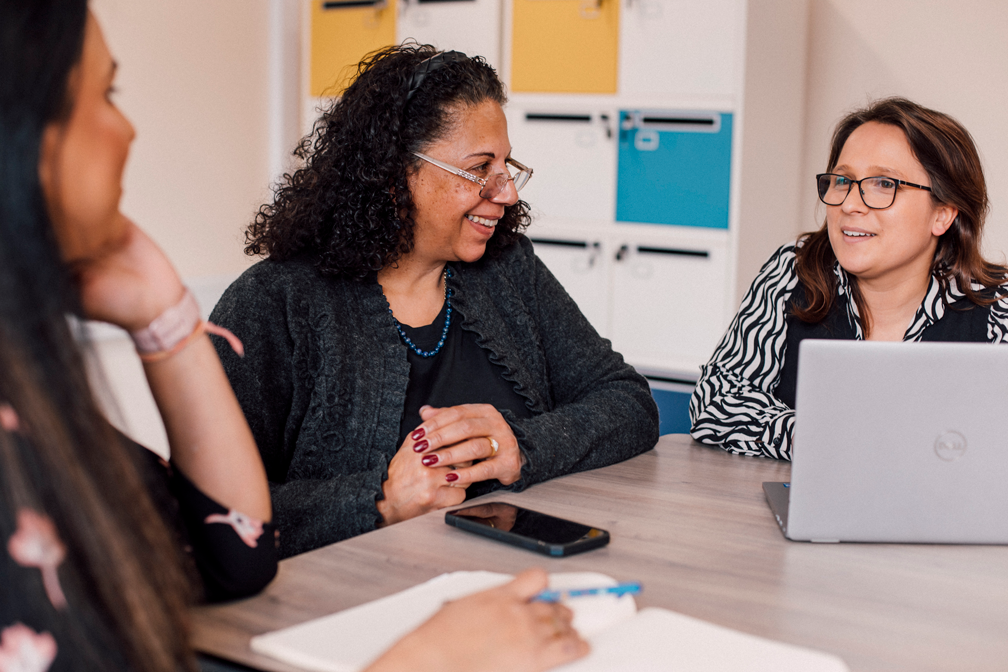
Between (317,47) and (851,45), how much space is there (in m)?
1.80

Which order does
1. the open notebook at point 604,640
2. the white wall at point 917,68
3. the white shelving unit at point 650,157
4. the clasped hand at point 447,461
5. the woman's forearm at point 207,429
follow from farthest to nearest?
the white wall at point 917,68
the white shelving unit at point 650,157
the clasped hand at point 447,461
the woman's forearm at point 207,429
the open notebook at point 604,640

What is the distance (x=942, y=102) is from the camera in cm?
295

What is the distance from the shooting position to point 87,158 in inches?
26.6

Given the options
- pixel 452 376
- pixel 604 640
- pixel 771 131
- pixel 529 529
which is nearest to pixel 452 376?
pixel 452 376

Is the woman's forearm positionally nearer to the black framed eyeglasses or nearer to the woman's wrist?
the woman's wrist

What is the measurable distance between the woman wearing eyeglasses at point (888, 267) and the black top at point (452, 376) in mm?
357

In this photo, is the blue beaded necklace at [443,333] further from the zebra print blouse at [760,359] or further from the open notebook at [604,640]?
the open notebook at [604,640]

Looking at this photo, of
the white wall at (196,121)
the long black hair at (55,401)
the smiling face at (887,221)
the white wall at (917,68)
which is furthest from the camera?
the white wall at (196,121)

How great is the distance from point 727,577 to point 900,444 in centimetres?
26

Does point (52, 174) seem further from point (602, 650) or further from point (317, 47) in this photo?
point (317, 47)

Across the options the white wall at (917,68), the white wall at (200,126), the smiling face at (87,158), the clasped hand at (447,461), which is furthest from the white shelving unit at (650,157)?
the smiling face at (87,158)

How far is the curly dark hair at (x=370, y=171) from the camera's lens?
5.09 ft

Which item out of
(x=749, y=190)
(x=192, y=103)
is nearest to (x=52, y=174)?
(x=749, y=190)

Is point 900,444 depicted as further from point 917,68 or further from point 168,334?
point 917,68
